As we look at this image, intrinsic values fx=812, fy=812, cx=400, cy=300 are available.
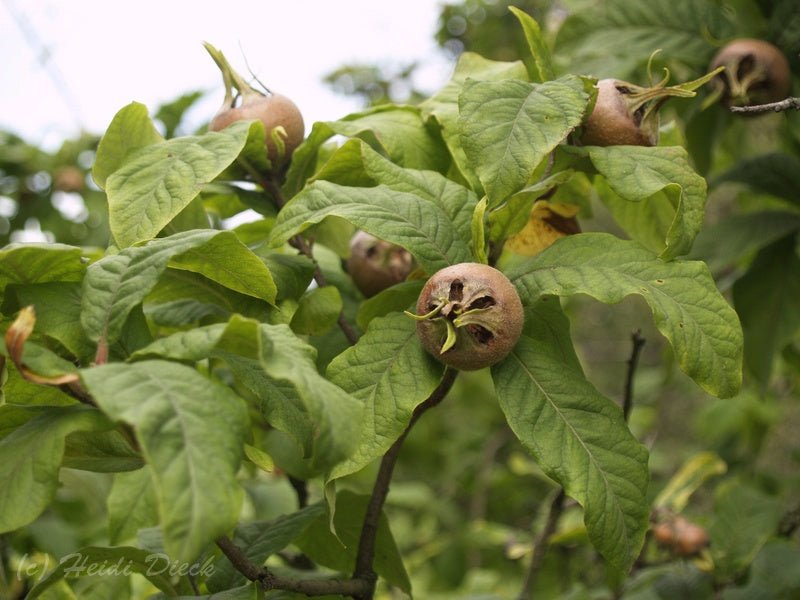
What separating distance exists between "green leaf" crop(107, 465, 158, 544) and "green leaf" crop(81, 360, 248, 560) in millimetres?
543

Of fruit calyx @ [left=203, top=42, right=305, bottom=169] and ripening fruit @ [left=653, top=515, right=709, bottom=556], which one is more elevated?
fruit calyx @ [left=203, top=42, right=305, bottom=169]

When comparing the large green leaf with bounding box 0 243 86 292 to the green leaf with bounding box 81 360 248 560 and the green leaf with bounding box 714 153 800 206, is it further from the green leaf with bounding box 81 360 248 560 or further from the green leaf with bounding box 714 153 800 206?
the green leaf with bounding box 714 153 800 206

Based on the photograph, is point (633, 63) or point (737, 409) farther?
point (737, 409)

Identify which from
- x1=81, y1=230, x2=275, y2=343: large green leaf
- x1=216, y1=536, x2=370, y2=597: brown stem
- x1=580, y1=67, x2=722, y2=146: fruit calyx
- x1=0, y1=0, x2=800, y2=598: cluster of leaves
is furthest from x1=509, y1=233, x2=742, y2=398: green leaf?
x1=216, y1=536, x2=370, y2=597: brown stem

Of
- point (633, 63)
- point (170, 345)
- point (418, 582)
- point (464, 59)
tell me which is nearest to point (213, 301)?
point (170, 345)

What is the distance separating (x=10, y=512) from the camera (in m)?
0.92

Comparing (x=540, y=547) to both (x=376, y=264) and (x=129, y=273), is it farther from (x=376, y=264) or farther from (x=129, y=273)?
(x=129, y=273)

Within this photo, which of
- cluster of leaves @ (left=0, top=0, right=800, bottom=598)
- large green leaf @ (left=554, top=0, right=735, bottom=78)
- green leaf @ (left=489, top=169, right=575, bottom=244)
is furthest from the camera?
large green leaf @ (left=554, top=0, right=735, bottom=78)

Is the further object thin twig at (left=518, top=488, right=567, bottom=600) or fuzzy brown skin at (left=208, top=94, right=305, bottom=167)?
thin twig at (left=518, top=488, right=567, bottom=600)

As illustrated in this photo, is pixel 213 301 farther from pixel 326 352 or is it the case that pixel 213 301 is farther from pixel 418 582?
pixel 418 582

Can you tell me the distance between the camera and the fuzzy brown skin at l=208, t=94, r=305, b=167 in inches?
55.6

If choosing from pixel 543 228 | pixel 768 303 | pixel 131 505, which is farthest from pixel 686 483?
pixel 131 505

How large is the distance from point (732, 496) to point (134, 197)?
1.75 m

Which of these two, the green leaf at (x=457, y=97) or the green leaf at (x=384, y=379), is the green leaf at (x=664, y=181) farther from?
the green leaf at (x=384, y=379)
